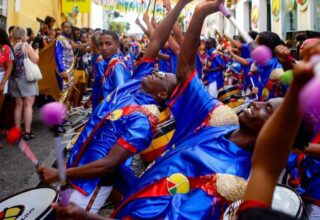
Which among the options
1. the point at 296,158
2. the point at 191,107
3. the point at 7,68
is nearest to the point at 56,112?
the point at 191,107

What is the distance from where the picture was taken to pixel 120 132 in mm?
2689

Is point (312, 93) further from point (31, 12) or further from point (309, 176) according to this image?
point (31, 12)

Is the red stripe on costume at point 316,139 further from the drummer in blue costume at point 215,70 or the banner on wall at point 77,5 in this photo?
the banner on wall at point 77,5

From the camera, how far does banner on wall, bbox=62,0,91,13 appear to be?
15141mm

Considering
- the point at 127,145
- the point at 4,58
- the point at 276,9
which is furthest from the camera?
the point at 276,9

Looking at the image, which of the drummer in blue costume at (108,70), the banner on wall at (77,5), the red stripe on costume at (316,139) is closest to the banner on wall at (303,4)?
the banner on wall at (77,5)

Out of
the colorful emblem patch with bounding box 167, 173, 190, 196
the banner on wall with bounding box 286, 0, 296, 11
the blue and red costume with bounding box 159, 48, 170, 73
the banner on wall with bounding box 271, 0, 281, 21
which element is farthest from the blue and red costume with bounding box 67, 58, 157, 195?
the banner on wall with bounding box 271, 0, 281, 21

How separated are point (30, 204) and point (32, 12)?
1204 centimetres

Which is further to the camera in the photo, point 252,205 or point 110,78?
point 110,78

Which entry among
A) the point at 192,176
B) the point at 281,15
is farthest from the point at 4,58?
the point at 281,15

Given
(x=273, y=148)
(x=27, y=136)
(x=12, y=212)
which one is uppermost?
(x=273, y=148)

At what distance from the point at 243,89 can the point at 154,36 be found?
5555mm

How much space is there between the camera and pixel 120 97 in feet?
9.75

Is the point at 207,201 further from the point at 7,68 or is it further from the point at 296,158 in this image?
the point at 7,68
